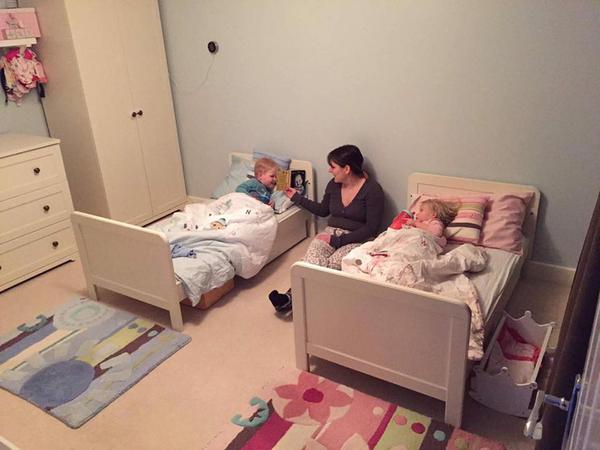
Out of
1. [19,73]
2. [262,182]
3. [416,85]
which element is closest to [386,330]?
[416,85]

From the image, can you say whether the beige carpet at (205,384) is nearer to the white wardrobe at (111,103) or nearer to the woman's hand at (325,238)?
the woman's hand at (325,238)

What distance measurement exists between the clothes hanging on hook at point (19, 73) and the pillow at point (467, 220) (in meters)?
2.69

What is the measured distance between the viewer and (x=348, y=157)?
121 inches

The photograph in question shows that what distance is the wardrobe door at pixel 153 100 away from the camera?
3678 millimetres

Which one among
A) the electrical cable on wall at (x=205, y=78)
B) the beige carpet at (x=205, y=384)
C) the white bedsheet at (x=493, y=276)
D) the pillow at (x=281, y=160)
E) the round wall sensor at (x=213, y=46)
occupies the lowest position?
the beige carpet at (x=205, y=384)

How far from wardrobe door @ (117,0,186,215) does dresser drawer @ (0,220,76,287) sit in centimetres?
75

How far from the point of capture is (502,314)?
244 centimetres

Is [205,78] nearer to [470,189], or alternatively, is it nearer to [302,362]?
[470,189]

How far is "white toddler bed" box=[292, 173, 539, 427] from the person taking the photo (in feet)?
A: 6.30

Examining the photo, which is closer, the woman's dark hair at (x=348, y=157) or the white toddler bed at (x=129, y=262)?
the white toddler bed at (x=129, y=262)

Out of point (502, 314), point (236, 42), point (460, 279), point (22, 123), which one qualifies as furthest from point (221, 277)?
point (22, 123)

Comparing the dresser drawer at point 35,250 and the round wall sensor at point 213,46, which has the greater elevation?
the round wall sensor at point 213,46

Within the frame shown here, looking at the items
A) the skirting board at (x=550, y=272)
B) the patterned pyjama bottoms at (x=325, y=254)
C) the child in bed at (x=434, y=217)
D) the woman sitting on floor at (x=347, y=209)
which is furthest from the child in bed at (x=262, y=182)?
the skirting board at (x=550, y=272)

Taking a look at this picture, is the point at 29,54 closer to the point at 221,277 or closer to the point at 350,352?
the point at 221,277
